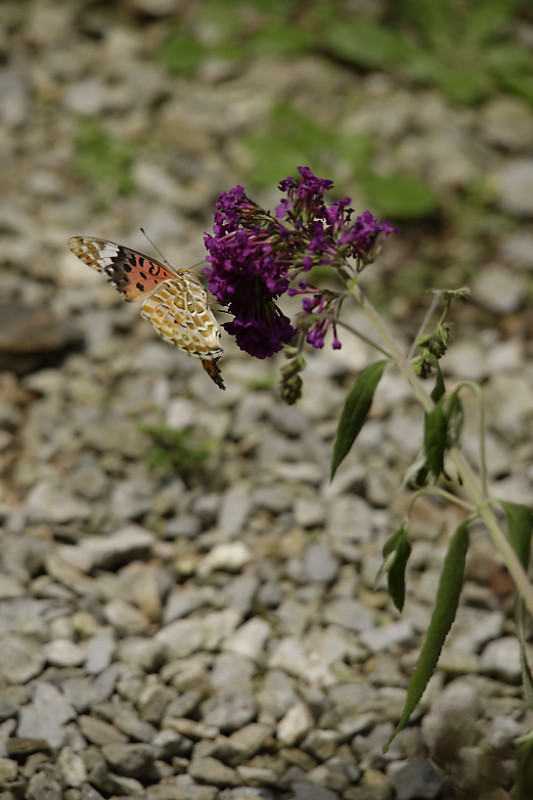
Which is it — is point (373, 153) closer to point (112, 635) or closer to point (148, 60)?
point (148, 60)

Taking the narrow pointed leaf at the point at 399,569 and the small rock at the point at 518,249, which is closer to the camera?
the narrow pointed leaf at the point at 399,569

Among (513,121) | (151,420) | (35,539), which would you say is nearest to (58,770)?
(35,539)

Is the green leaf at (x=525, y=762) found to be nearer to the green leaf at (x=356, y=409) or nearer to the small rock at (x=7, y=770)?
the green leaf at (x=356, y=409)

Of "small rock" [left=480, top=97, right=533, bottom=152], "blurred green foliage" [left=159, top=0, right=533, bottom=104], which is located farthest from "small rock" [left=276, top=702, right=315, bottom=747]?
"blurred green foliage" [left=159, top=0, right=533, bottom=104]

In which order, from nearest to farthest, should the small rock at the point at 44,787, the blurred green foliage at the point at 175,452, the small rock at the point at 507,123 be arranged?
the small rock at the point at 44,787
the blurred green foliage at the point at 175,452
the small rock at the point at 507,123

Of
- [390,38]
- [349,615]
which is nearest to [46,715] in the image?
[349,615]

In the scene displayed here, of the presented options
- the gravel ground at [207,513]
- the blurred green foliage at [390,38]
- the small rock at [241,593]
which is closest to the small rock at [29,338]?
the gravel ground at [207,513]

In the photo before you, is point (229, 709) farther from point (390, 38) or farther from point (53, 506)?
point (390, 38)
